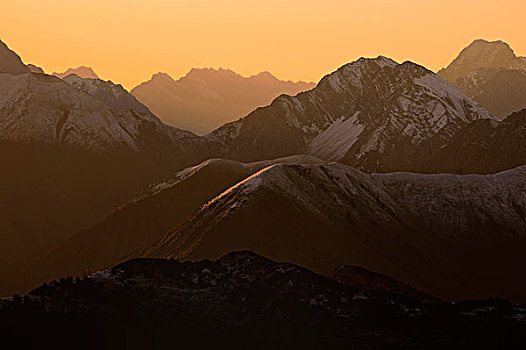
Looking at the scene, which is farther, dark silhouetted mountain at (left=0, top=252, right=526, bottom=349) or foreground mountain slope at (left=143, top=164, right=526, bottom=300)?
foreground mountain slope at (left=143, top=164, right=526, bottom=300)

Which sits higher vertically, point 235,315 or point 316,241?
point 235,315

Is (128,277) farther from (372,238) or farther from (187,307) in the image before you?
(372,238)

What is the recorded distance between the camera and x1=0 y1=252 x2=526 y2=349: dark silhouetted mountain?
8656 cm

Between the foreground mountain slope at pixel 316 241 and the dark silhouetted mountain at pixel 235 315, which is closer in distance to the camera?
the dark silhouetted mountain at pixel 235 315

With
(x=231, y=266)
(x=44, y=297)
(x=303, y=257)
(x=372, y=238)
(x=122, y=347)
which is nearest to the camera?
(x=122, y=347)

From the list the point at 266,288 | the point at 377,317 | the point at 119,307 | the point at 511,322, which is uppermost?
the point at 119,307

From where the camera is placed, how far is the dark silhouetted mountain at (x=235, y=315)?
86.6 m

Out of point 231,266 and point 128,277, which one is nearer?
point 128,277

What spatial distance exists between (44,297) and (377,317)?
129 feet

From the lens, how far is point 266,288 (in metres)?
102

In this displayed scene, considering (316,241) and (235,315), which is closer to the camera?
(235,315)

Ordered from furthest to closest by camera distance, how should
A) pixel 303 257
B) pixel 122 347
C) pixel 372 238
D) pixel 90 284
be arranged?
pixel 372 238, pixel 303 257, pixel 90 284, pixel 122 347

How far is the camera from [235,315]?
95.1 metres

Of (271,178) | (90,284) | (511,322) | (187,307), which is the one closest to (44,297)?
(90,284)
